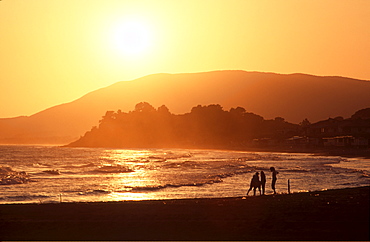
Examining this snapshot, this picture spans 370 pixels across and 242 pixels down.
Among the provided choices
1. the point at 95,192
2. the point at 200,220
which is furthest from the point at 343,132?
the point at 200,220

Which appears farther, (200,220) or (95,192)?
(95,192)

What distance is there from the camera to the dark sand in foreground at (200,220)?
→ 18.1 metres

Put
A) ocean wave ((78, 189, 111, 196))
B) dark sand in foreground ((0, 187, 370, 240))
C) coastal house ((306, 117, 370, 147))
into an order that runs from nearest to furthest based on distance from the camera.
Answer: dark sand in foreground ((0, 187, 370, 240))
ocean wave ((78, 189, 111, 196))
coastal house ((306, 117, 370, 147))

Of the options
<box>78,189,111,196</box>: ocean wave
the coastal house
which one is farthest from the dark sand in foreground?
the coastal house

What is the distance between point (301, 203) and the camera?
2155 centimetres

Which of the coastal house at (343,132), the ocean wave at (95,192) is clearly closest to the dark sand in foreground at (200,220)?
the ocean wave at (95,192)

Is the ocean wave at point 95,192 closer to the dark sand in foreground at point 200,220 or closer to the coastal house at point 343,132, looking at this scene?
the dark sand in foreground at point 200,220

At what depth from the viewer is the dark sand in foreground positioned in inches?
711

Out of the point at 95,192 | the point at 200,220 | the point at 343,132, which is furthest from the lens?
the point at 343,132

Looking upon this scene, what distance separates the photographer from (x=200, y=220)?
65.2 feet

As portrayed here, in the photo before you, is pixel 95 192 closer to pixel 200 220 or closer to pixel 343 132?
pixel 200 220

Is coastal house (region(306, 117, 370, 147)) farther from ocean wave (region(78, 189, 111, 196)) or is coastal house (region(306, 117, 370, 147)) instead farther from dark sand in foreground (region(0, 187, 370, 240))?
dark sand in foreground (region(0, 187, 370, 240))

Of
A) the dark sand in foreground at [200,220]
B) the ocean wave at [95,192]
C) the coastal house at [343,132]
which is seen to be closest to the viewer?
the dark sand in foreground at [200,220]

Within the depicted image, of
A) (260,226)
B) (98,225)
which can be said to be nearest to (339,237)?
(260,226)
